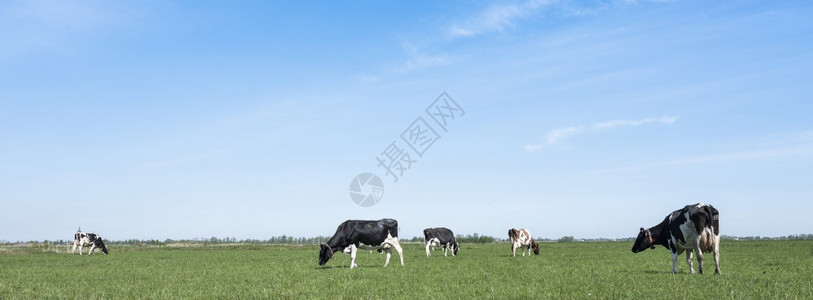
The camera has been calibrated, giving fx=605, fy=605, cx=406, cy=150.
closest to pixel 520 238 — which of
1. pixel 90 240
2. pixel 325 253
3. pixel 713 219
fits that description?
pixel 325 253

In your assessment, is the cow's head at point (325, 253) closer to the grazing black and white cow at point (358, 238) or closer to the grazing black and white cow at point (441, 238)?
the grazing black and white cow at point (358, 238)

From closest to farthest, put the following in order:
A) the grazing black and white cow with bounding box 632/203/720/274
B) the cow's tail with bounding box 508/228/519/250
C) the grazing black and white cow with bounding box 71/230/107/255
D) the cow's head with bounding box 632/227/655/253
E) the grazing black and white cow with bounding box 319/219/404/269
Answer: the grazing black and white cow with bounding box 632/203/720/274 < the cow's head with bounding box 632/227/655/253 < the grazing black and white cow with bounding box 319/219/404/269 < the cow's tail with bounding box 508/228/519/250 < the grazing black and white cow with bounding box 71/230/107/255

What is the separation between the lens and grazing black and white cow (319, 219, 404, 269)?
87.2 ft

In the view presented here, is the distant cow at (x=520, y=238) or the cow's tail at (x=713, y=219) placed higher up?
the cow's tail at (x=713, y=219)

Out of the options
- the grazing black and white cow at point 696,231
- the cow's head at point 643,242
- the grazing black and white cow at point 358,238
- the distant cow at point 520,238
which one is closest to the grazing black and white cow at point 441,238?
the distant cow at point 520,238

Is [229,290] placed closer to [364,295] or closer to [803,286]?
[364,295]

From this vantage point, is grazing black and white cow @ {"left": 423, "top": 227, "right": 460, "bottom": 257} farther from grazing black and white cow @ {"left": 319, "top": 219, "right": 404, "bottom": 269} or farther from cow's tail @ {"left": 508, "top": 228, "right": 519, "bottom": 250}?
grazing black and white cow @ {"left": 319, "top": 219, "right": 404, "bottom": 269}

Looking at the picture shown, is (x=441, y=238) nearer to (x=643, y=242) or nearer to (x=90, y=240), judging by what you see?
(x=643, y=242)

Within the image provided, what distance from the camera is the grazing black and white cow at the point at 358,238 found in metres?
26.6

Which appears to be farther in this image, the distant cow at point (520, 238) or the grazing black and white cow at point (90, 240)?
→ the grazing black and white cow at point (90, 240)

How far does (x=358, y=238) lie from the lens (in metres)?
26.7

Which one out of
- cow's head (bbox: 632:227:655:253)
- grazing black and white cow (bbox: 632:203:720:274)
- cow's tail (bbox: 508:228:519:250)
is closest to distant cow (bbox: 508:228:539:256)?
cow's tail (bbox: 508:228:519:250)

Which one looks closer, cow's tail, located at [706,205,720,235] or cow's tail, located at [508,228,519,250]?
cow's tail, located at [706,205,720,235]

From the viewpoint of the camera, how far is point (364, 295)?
1430 cm
